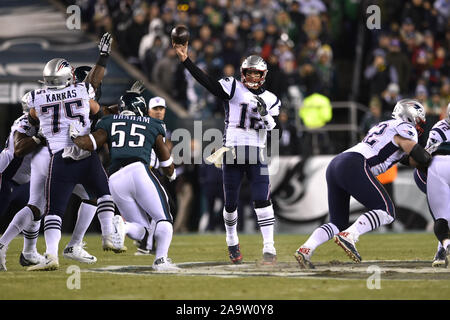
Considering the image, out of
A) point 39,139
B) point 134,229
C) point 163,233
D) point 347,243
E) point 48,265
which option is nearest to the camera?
point 347,243

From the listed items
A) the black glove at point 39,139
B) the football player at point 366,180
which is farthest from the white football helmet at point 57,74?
the football player at point 366,180

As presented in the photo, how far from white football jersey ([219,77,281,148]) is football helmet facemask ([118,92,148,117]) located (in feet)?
2.92

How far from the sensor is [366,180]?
323 inches

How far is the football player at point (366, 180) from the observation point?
8094 millimetres

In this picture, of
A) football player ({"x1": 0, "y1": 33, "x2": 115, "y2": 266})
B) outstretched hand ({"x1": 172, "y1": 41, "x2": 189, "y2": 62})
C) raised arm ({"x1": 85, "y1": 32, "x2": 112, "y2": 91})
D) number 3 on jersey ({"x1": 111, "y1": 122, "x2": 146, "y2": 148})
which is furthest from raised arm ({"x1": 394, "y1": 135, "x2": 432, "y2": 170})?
raised arm ({"x1": 85, "y1": 32, "x2": 112, "y2": 91})

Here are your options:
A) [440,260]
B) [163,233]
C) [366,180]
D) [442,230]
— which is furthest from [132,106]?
[440,260]

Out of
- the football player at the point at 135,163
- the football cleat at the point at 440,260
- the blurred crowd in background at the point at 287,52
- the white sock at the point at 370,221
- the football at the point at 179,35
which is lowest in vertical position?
the football cleat at the point at 440,260

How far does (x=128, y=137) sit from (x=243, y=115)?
4.39 ft

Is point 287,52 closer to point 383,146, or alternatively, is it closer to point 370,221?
point 383,146

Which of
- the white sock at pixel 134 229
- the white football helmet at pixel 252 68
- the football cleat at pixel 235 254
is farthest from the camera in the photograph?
the football cleat at pixel 235 254

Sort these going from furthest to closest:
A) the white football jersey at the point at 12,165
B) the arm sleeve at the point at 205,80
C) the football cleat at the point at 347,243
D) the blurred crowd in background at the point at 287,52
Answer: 1. the blurred crowd in background at the point at 287,52
2. the white football jersey at the point at 12,165
3. the arm sleeve at the point at 205,80
4. the football cleat at the point at 347,243

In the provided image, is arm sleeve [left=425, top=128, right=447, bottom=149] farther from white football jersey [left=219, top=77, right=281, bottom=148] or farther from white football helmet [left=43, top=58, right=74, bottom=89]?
white football helmet [left=43, top=58, right=74, bottom=89]

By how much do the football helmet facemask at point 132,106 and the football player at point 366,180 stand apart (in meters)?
1.89

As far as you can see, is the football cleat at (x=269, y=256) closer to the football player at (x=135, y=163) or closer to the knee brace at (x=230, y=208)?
the knee brace at (x=230, y=208)
